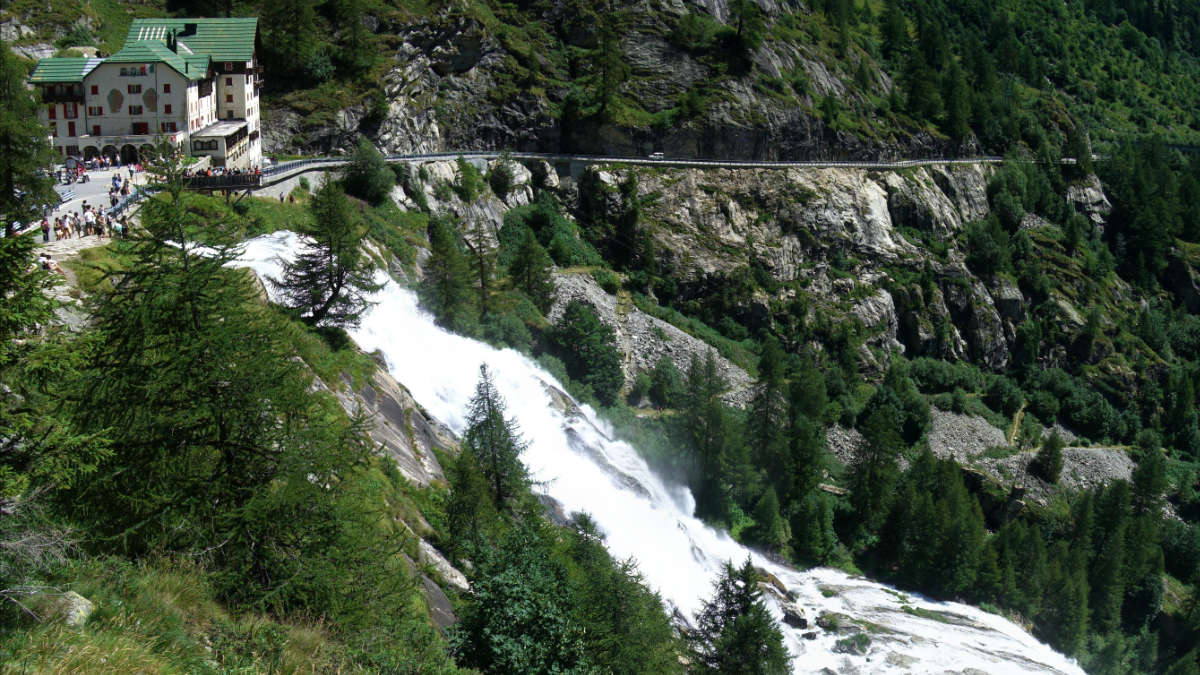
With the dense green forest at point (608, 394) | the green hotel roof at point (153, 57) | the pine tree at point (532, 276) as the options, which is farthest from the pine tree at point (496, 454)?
the green hotel roof at point (153, 57)

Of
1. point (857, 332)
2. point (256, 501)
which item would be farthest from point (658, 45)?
point (256, 501)

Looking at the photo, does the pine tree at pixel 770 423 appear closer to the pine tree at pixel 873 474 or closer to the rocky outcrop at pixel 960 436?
the pine tree at pixel 873 474

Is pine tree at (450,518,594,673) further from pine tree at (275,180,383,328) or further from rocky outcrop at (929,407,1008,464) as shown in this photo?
rocky outcrop at (929,407,1008,464)

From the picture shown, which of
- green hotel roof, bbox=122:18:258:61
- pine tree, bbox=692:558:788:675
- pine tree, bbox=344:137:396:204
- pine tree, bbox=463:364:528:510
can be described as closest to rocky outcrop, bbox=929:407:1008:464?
pine tree, bbox=692:558:788:675

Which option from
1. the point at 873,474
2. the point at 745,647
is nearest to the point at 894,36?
the point at 873,474

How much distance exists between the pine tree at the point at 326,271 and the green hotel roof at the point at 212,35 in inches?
1264

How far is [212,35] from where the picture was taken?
220ft

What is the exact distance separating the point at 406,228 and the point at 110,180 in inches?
776

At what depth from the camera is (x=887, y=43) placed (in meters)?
142

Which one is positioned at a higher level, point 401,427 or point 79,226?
point 79,226

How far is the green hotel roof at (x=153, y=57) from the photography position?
5806cm

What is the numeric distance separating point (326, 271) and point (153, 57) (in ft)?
96.2

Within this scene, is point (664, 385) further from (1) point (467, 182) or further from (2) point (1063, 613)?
(2) point (1063, 613)

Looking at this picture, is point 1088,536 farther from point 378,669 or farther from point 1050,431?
point 378,669
